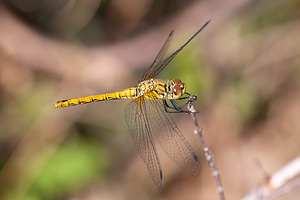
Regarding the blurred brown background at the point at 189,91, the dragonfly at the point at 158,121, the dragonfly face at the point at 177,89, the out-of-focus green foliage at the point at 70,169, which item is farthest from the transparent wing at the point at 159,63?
the out-of-focus green foliage at the point at 70,169

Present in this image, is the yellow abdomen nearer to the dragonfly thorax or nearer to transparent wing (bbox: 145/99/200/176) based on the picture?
the dragonfly thorax

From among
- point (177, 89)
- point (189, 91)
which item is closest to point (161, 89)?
point (177, 89)

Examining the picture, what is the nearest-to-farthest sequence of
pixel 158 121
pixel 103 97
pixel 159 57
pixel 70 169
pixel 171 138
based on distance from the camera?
pixel 171 138
pixel 158 121
pixel 159 57
pixel 103 97
pixel 70 169

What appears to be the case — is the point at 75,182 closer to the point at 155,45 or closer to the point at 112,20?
the point at 155,45

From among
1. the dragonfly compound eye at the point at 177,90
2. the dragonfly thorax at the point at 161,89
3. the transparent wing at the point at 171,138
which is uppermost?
the dragonfly thorax at the point at 161,89

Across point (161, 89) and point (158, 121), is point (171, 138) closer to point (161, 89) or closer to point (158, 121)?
point (158, 121)

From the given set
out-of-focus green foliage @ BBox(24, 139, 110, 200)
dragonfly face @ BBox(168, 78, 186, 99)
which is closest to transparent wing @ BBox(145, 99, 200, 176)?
dragonfly face @ BBox(168, 78, 186, 99)

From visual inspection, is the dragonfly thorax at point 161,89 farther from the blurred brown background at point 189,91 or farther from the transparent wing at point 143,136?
the blurred brown background at point 189,91
